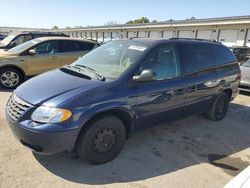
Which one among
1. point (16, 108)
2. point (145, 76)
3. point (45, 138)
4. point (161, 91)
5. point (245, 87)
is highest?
point (145, 76)

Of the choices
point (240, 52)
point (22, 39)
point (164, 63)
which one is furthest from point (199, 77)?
point (240, 52)

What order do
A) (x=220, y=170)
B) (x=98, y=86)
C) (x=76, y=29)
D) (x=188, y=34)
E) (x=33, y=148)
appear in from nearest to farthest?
1. (x=33, y=148)
2. (x=98, y=86)
3. (x=220, y=170)
4. (x=188, y=34)
5. (x=76, y=29)

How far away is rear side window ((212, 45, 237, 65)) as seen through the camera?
5.27 m

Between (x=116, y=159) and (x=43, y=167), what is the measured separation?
40.0 inches

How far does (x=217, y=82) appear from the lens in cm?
514

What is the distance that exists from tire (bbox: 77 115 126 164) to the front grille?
2.60 ft

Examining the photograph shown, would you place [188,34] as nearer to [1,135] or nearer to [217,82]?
[217,82]

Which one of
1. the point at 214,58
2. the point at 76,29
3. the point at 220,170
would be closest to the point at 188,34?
the point at 214,58

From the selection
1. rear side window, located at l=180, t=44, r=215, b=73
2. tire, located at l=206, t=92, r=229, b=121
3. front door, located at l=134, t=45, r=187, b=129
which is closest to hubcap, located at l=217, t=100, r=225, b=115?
tire, located at l=206, t=92, r=229, b=121

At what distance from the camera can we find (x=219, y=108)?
5582 mm

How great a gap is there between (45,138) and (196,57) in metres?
3.10

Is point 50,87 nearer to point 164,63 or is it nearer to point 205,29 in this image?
point 164,63

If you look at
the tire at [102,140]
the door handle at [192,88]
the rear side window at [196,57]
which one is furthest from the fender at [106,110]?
the rear side window at [196,57]

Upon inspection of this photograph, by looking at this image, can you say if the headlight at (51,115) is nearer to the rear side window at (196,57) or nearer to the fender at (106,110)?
the fender at (106,110)
